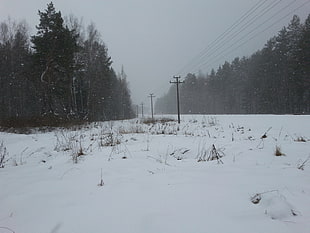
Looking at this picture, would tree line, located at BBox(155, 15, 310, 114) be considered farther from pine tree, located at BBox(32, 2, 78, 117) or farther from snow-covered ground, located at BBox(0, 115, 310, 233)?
pine tree, located at BBox(32, 2, 78, 117)

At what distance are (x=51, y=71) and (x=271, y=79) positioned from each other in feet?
119

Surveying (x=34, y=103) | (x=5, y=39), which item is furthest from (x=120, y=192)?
(x=5, y=39)

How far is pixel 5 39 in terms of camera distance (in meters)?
22.9

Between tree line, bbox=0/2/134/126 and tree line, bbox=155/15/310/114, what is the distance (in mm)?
29807

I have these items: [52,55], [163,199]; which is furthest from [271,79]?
[163,199]

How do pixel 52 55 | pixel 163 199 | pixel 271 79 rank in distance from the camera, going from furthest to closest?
pixel 271 79 → pixel 52 55 → pixel 163 199

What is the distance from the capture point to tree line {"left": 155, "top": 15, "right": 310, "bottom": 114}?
2562cm

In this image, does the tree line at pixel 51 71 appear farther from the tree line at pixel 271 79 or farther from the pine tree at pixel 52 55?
the tree line at pixel 271 79

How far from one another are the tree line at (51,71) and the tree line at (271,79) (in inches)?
1173

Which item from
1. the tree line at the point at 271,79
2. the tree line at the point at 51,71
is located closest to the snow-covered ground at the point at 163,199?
the tree line at the point at 51,71

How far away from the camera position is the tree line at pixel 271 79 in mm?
25625

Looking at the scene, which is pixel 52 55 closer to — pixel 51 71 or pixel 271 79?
pixel 51 71

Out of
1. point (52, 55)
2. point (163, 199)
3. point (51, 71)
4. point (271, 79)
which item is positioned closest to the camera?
point (163, 199)

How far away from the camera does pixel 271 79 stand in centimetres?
3183
